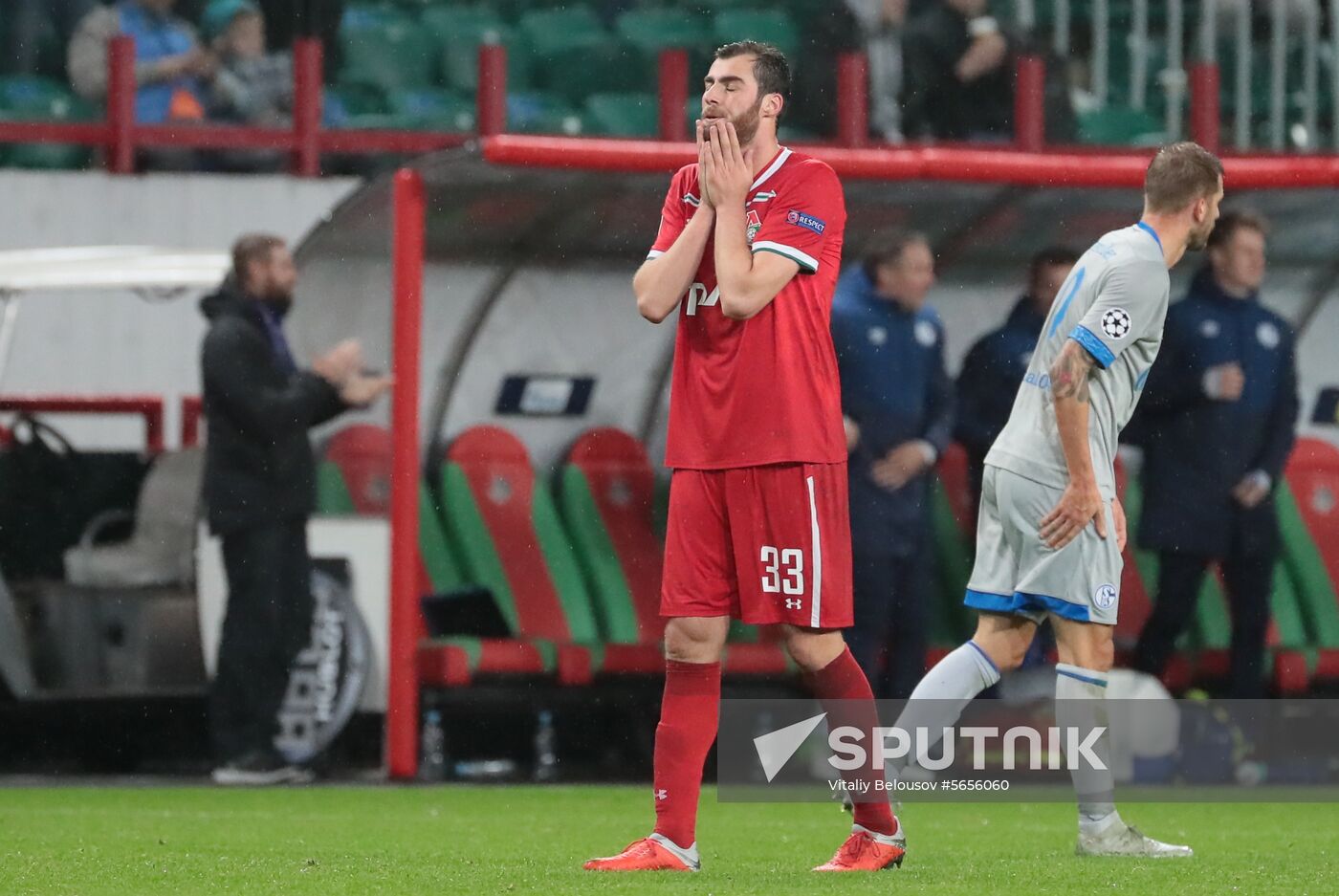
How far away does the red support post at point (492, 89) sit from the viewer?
12547mm

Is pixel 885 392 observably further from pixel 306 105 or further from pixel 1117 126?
pixel 1117 126

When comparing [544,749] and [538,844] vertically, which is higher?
[538,844]

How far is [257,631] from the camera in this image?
29.7 feet

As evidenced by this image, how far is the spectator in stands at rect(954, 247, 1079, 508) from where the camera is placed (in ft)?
31.2

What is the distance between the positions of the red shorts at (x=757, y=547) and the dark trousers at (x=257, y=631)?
13.2 ft

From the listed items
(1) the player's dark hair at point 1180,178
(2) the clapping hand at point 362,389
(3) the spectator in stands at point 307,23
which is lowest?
(2) the clapping hand at point 362,389

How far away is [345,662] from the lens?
9344 millimetres

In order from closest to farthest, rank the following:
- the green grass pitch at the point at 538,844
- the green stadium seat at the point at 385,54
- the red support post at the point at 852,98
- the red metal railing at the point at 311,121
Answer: the green grass pitch at the point at 538,844, the red support post at the point at 852,98, the red metal railing at the point at 311,121, the green stadium seat at the point at 385,54

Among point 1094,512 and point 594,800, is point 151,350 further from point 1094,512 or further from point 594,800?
point 1094,512

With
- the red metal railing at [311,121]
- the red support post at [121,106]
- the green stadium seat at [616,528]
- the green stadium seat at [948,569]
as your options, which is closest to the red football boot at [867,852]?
the green stadium seat at [616,528]

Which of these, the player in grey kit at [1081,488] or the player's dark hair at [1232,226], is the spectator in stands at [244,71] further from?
the player in grey kit at [1081,488]

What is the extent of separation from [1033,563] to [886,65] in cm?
832

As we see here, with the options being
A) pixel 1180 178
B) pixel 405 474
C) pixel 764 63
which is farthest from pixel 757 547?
pixel 405 474

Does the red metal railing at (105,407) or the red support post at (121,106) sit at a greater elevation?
the red support post at (121,106)
